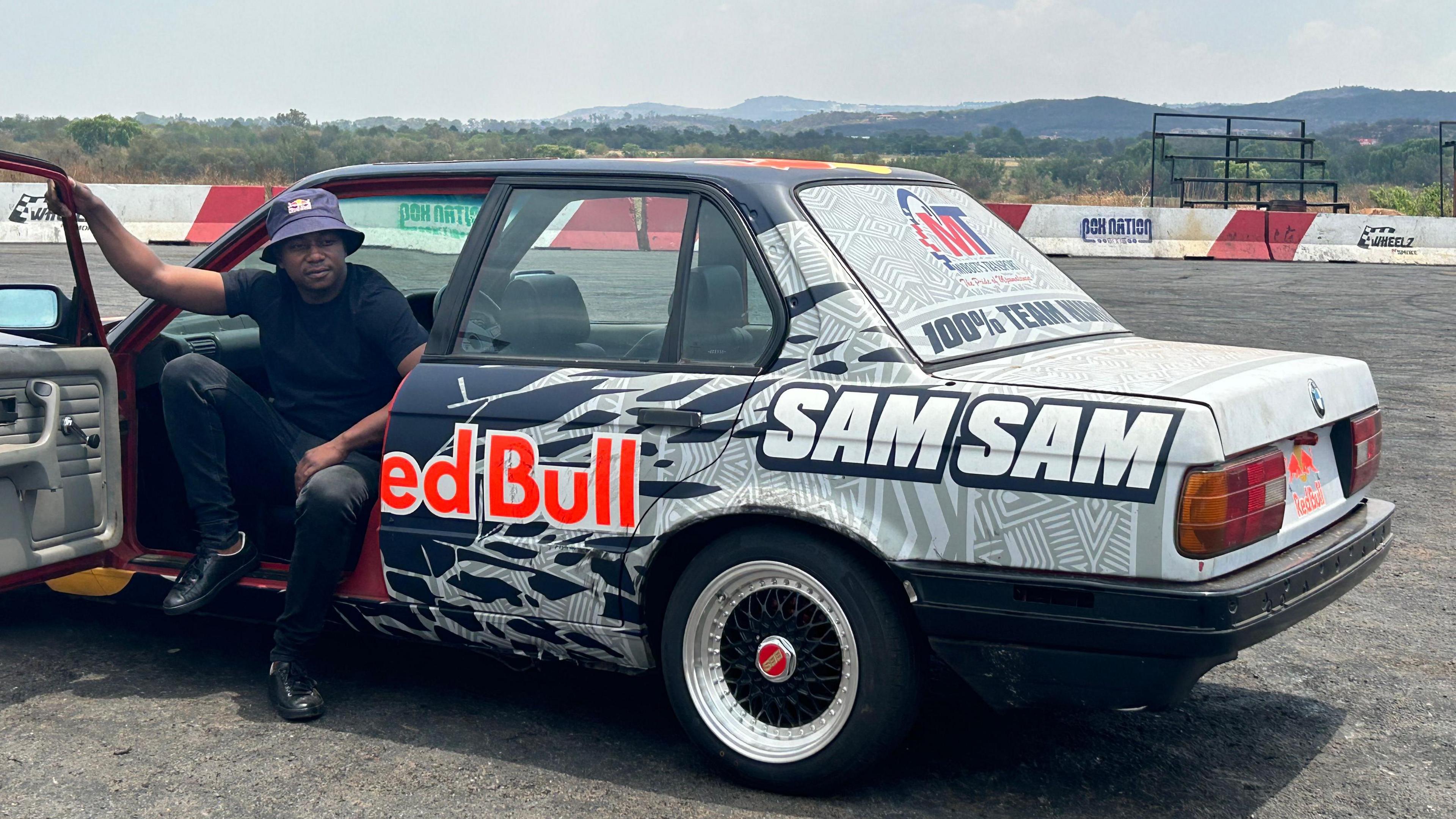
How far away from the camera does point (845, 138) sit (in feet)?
256

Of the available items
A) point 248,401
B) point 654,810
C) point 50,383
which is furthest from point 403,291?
point 654,810

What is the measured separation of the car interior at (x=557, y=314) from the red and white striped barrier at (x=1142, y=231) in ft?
62.3

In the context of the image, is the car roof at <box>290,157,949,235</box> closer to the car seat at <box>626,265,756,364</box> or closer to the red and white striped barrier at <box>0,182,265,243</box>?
the car seat at <box>626,265,756,364</box>

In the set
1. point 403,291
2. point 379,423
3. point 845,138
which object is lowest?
point 379,423

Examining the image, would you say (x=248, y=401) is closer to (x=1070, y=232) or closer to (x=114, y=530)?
(x=114, y=530)

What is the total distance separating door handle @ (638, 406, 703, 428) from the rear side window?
159 mm

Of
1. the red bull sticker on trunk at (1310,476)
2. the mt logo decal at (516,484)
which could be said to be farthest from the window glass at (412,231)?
the red bull sticker on trunk at (1310,476)

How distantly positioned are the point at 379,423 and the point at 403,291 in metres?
1.04

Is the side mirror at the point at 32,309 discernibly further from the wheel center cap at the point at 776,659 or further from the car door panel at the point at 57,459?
the wheel center cap at the point at 776,659

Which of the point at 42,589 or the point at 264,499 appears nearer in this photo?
the point at 264,499

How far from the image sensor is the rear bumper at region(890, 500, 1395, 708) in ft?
9.62

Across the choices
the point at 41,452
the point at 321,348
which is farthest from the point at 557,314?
the point at 41,452

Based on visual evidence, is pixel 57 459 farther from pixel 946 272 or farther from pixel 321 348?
pixel 946 272

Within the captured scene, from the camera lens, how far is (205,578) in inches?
164
